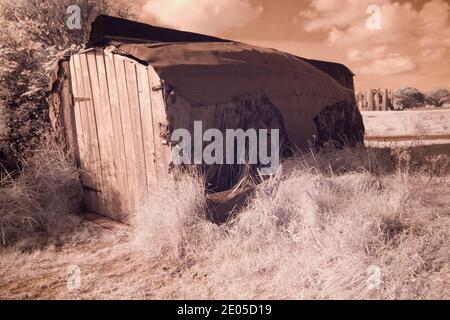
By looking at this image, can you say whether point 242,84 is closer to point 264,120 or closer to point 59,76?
point 264,120

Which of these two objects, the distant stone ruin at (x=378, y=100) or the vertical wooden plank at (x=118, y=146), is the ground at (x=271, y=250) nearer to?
the vertical wooden plank at (x=118, y=146)

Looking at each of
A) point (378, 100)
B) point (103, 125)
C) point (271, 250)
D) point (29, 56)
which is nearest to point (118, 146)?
point (103, 125)

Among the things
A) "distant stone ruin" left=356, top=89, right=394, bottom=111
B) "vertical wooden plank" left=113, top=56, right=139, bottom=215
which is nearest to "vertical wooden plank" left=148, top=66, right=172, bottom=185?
"vertical wooden plank" left=113, top=56, right=139, bottom=215

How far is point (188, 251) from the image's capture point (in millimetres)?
3748

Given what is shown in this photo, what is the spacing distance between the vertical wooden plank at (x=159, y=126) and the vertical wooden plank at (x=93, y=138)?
1.44 meters

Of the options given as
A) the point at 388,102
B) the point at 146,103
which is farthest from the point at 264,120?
the point at 388,102

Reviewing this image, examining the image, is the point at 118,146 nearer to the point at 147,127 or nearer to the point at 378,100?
the point at 147,127

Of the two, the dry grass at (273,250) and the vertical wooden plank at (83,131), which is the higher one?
the vertical wooden plank at (83,131)

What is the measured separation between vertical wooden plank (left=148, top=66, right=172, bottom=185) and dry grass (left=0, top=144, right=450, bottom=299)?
1.05 feet

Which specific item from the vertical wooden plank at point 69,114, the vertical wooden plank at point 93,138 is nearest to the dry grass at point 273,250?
the vertical wooden plank at point 93,138

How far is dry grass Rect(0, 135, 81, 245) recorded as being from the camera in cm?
476

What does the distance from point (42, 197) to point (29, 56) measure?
399 centimetres

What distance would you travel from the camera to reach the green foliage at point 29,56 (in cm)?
677
